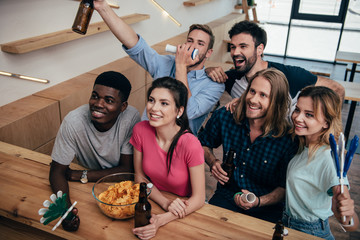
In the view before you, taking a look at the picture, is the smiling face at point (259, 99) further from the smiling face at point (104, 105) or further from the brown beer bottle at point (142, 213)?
the brown beer bottle at point (142, 213)

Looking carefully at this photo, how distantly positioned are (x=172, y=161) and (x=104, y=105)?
0.44m

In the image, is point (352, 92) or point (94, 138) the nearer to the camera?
point (94, 138)

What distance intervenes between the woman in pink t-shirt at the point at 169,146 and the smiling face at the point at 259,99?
37cm

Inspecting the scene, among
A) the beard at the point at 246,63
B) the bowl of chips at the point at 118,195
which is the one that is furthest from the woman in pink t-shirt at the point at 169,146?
the beard at the point at 246,63

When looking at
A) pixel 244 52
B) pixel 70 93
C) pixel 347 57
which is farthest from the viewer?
pixel 347 57

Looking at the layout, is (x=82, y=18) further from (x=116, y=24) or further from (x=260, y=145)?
(x=260, y=145)

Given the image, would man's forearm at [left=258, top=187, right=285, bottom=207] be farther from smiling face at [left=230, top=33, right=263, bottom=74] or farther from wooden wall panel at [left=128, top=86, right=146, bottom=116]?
wooden wall panel at [left=128, top=86, right=146, bottom=116]

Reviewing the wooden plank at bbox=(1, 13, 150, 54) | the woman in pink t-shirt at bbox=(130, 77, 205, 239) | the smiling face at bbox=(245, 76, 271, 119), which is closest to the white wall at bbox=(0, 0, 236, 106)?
the wooden plank at bbox=(1, 13, 150, 54)

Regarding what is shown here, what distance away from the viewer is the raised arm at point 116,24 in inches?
69.3

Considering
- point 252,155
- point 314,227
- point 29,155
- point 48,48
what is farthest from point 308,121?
point 48,48

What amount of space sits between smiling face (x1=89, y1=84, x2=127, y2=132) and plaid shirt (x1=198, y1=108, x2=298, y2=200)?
0.60 m

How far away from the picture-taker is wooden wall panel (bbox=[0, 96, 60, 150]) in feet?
6.40

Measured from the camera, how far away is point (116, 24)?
1.90 metres

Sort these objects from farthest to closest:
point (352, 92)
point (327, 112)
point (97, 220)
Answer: point (352, 92) → point (327, 112) → point (97, 220)
